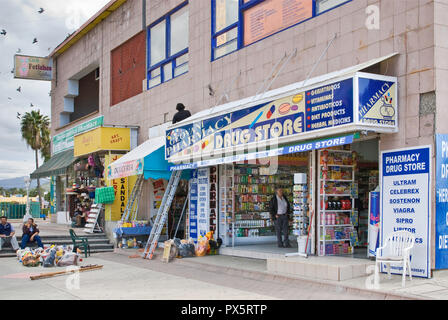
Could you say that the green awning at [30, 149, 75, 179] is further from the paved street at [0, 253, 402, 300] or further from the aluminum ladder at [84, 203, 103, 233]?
the paved street at [0, 253, 402, 300]

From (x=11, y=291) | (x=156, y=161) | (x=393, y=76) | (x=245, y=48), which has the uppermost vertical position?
(x=245, y=48)

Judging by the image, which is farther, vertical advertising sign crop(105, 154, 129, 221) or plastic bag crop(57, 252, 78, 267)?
vertical advertising sign crop(105, 154, 129, 221)

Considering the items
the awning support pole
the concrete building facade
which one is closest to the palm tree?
the concrete building facade

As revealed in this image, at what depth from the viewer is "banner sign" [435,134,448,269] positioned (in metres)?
9.04

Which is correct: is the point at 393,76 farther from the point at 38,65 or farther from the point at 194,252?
the point at 38,65

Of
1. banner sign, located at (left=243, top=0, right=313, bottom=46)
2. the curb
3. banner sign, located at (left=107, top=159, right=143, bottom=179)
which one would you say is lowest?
the curb

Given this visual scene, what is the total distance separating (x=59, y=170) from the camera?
24.0m

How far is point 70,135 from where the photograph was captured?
26641mm

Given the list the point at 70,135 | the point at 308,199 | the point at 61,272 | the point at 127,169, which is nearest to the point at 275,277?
the point at 308,199

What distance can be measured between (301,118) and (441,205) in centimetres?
312

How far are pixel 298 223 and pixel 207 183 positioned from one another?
13.2 ft

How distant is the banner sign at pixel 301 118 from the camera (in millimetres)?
9422

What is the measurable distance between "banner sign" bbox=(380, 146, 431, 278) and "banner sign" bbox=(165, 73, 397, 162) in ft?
2.29
